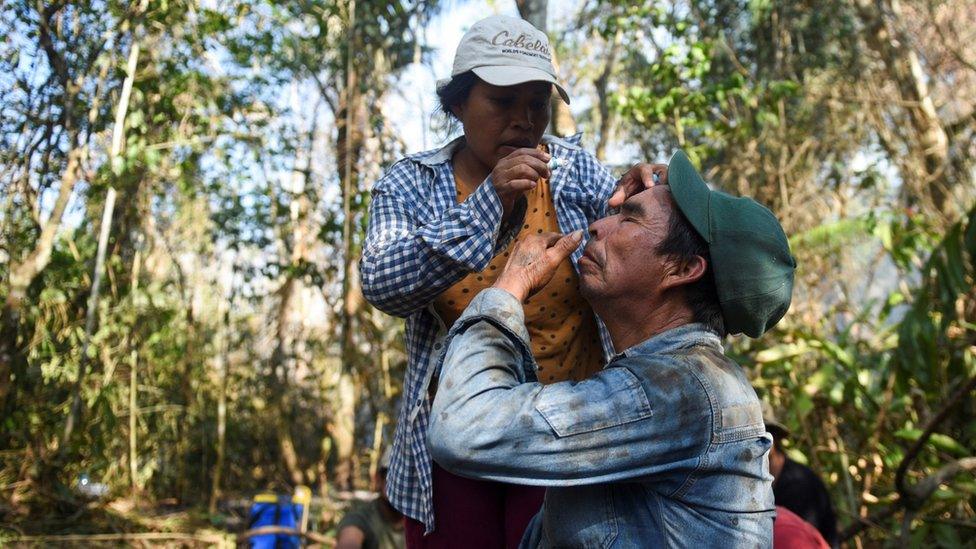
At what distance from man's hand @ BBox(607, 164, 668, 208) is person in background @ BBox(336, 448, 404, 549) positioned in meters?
2.98

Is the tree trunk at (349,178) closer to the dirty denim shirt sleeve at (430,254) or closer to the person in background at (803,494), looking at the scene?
the person in background at (803,494)

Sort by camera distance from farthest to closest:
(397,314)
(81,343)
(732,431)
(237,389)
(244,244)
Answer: (237,389) → (244,244) → (81,343) → (397,314) → (732,431)

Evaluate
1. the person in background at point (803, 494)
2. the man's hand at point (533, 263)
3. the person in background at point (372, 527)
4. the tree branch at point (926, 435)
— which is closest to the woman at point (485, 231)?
the man's hand at point (533, 263)

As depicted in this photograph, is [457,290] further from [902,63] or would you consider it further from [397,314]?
[902,63]

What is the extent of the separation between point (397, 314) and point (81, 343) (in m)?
5.37

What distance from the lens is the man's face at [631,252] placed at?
178 centimetres

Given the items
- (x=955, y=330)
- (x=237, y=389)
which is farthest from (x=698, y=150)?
(x=237, y=389)

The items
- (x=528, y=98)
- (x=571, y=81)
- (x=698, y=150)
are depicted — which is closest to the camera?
(x=528, y=98)

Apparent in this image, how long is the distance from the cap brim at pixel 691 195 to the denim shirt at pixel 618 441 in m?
0.25

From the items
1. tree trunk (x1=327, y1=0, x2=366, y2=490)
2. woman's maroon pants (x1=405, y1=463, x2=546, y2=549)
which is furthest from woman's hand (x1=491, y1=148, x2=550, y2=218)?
tree trunk (x1=327, y1=0, x2=366, y2=490)

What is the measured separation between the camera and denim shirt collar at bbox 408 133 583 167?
2287 mm

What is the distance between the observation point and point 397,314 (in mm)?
2049

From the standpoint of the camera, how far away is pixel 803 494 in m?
4.66

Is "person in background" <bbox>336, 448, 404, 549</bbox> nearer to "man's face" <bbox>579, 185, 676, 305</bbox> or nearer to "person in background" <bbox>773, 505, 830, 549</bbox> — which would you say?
"person in background" <bbox>773, 505, 830, 549</bbox>
